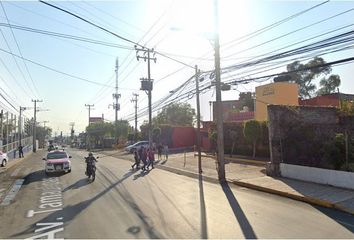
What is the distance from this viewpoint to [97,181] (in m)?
19.3

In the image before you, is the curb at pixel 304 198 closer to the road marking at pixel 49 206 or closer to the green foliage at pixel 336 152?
the green foliage at pixel 336 152

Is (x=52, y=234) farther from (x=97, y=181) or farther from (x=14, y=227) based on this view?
(x=97, y=181)

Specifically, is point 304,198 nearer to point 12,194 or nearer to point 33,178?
point 12,194

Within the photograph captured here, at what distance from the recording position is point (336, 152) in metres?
16.3

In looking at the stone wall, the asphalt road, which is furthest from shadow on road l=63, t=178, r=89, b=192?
the stone wall

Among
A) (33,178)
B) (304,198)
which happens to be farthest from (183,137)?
(304,198)

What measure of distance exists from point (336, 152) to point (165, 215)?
9206mm

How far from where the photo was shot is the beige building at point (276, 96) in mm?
32625

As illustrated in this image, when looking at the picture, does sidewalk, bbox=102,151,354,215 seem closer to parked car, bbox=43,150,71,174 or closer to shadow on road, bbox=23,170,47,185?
parked car, bbox=43,150,71,174

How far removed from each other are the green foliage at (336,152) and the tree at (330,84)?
46218mm

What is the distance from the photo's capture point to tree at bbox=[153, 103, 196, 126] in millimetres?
95938

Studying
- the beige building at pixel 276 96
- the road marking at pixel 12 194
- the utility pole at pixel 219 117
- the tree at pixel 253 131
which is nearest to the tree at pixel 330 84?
the beige building at pixel 276 96

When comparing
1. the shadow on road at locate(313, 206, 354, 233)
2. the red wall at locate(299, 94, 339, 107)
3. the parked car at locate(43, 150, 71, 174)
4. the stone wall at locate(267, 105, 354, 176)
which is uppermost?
the red wall at locate(299, 94, 339, 107)

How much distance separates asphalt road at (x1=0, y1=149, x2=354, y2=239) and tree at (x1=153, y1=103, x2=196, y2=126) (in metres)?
79.6
